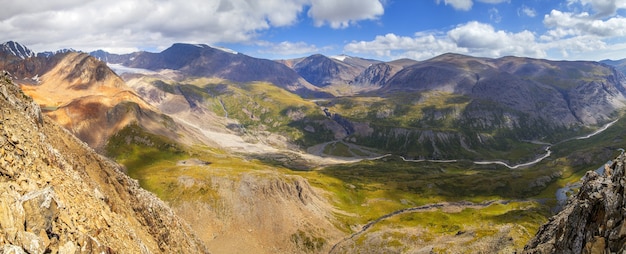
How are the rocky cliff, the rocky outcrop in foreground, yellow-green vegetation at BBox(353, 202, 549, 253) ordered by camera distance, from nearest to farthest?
the rocky cliff < the rocky outcrop in foreground < yellow-green vegetation at BBox(353, 202, 549, 253)

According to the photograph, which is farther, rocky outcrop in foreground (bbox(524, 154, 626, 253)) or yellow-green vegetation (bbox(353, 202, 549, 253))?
yellow-green vegetation (bbox(353, 202, 549, 253))

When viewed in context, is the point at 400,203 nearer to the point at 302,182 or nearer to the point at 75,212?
the point at 302,182

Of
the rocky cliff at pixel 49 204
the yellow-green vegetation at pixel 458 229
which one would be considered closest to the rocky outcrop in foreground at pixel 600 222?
the yellow-green vegetation at pixel 458 229

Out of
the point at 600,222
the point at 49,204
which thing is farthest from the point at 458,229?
the point at 49,204

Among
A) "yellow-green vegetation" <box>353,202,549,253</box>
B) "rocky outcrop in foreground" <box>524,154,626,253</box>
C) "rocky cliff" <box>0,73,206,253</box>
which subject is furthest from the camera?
"yellow-green vegetation" <box>353,202,549,253</box>

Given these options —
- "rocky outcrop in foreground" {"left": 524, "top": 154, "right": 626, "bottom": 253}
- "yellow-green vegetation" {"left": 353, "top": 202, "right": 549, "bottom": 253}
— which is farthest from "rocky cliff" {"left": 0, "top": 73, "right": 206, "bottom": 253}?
"yellow-green vegetation" {"left": 353, "top": 202, "right": 549, "bottom": 253}

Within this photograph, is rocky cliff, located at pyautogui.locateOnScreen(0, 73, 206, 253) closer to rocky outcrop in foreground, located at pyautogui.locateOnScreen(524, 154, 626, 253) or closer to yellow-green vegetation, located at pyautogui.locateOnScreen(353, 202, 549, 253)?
rocky outcrop in foreground, located at pyautogui.locateOnScreen(524, 154, 626, 253)

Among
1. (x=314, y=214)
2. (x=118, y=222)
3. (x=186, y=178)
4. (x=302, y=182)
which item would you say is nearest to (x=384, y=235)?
(x=314, y=214)

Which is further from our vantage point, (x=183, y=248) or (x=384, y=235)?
(x=384, y=235)
